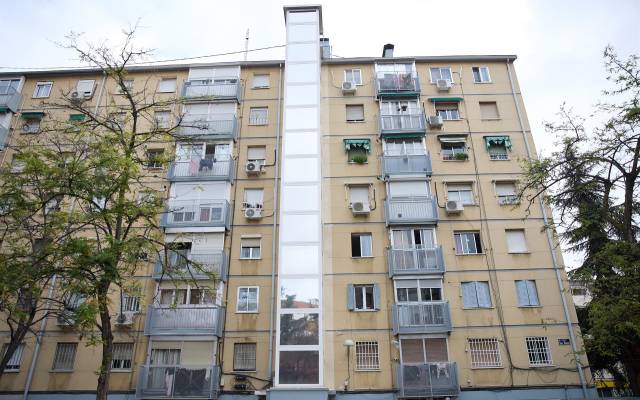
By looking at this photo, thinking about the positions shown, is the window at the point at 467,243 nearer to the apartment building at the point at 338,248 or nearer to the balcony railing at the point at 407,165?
the apartment building at the point at 338,248

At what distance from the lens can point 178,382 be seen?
21297 millimetres

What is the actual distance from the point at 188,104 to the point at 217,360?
1467 cm

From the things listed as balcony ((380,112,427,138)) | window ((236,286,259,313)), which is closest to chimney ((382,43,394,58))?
balcony ((380,112,427,138))

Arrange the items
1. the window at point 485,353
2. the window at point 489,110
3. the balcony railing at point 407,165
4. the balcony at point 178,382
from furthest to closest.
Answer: the window at point 489,110 < the balcony railing at point 407,165 < the window at point 485,353 < the balcony at point 178,382

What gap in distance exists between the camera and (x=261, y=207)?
84.7 feet

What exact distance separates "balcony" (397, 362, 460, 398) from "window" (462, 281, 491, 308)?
3.32 m

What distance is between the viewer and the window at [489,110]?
2816 cm

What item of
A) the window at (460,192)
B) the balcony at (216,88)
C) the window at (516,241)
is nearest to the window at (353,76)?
the balcony at (216,88)

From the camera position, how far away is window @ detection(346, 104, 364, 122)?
28.4 meters

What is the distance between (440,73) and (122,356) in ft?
76.9

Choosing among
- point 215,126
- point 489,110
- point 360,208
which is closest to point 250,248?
point 360,208

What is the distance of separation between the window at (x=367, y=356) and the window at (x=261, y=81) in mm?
16188

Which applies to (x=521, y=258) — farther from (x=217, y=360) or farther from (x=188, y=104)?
(x=188, y=104)

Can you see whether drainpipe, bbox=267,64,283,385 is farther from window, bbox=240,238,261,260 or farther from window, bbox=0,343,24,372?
window, bbox=0,343,24,372
